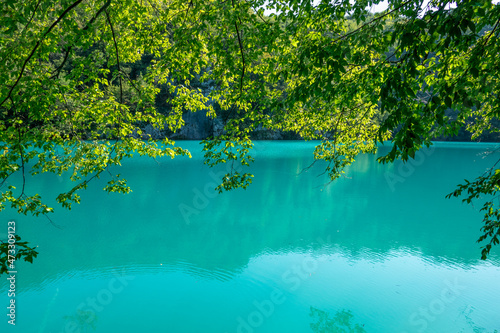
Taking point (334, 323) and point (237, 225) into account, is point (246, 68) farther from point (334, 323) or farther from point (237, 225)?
point (237, 225)

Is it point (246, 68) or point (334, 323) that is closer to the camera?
point (246, 68)

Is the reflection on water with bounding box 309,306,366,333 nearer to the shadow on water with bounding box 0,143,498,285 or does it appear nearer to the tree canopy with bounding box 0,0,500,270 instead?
the shadow on water with bounding box 0,143,498,285

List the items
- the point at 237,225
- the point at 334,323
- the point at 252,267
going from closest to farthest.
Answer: the point at 334,323
the point at 252,267
the point at 237,225

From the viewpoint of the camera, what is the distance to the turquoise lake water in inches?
229

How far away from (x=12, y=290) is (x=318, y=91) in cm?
710

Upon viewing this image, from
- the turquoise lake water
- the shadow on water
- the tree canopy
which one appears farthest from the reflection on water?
the tree canopy

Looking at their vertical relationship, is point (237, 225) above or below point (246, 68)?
below

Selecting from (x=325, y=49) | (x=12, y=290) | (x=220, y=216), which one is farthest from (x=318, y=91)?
(x=220, y=216)

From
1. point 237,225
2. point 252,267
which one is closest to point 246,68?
point 252,267

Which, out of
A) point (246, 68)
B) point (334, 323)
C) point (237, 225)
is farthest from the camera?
point (237, 225)

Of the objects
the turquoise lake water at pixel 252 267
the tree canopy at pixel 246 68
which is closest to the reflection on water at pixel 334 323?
the turquoise lake water at pixel 252 267

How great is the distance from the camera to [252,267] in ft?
26.1

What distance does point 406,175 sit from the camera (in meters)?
22.3

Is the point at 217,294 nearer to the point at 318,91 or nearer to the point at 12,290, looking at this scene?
the point at 12,290
